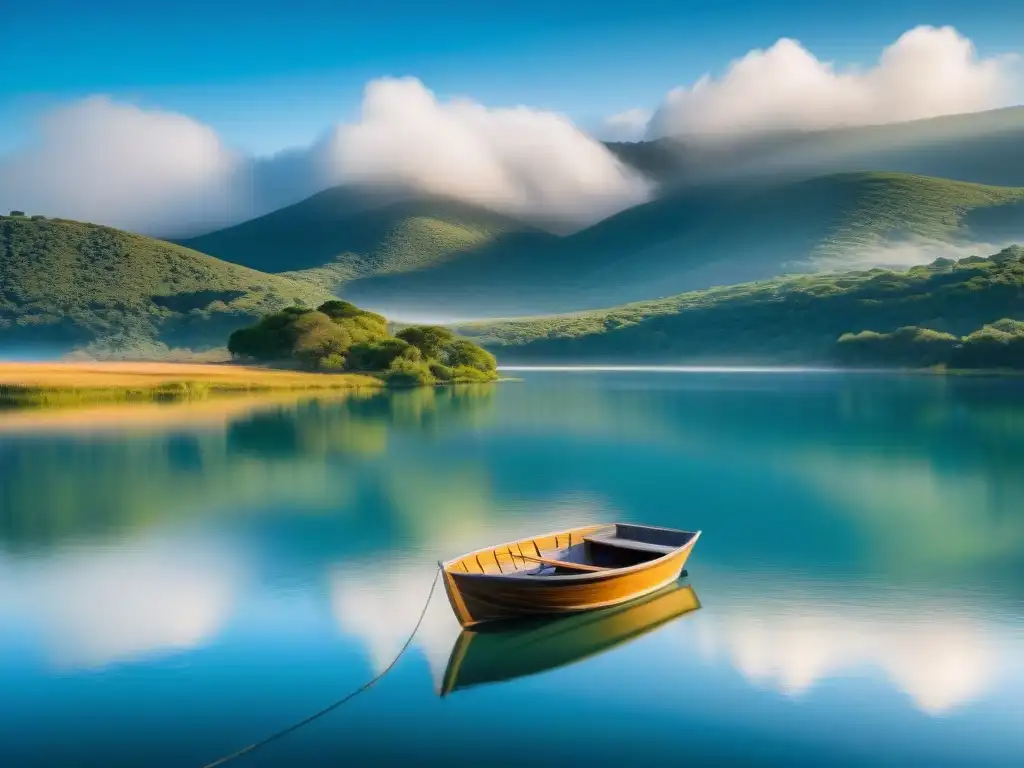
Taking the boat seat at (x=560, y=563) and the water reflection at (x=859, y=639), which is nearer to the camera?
the water reflection at (x=859, y=639)

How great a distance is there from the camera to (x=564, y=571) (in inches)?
611

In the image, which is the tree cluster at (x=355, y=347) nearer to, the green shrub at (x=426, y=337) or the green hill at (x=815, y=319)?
the green shrub at (x=426, y=337)

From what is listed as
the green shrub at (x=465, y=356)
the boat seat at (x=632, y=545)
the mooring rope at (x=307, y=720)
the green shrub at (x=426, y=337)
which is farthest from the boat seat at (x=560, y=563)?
the green shrub at (x=465, y=356)

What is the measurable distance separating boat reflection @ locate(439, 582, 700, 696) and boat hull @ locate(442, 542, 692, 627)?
176mm

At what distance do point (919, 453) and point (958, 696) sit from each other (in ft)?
92.5

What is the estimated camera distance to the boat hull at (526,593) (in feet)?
44.5

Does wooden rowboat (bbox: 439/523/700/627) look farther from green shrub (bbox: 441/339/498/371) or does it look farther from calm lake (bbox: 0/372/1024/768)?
green shrub (bbox: 441/339/498/371)

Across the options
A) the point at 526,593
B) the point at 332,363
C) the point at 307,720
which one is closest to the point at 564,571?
the point at 526,593

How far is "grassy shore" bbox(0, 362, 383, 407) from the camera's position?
58812mm

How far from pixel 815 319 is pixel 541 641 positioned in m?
164

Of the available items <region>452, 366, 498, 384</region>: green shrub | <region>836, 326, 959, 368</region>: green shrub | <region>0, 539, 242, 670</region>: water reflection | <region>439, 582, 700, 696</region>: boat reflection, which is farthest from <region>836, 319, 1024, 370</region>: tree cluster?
<region>0, 539, 242, 670</region>: water reflection

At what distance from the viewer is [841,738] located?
10898 mm

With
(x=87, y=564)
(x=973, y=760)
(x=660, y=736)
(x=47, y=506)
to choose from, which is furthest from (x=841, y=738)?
(x=47, y=506)

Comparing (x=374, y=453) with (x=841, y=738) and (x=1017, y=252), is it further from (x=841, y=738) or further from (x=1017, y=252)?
(x=1017, y=252)
